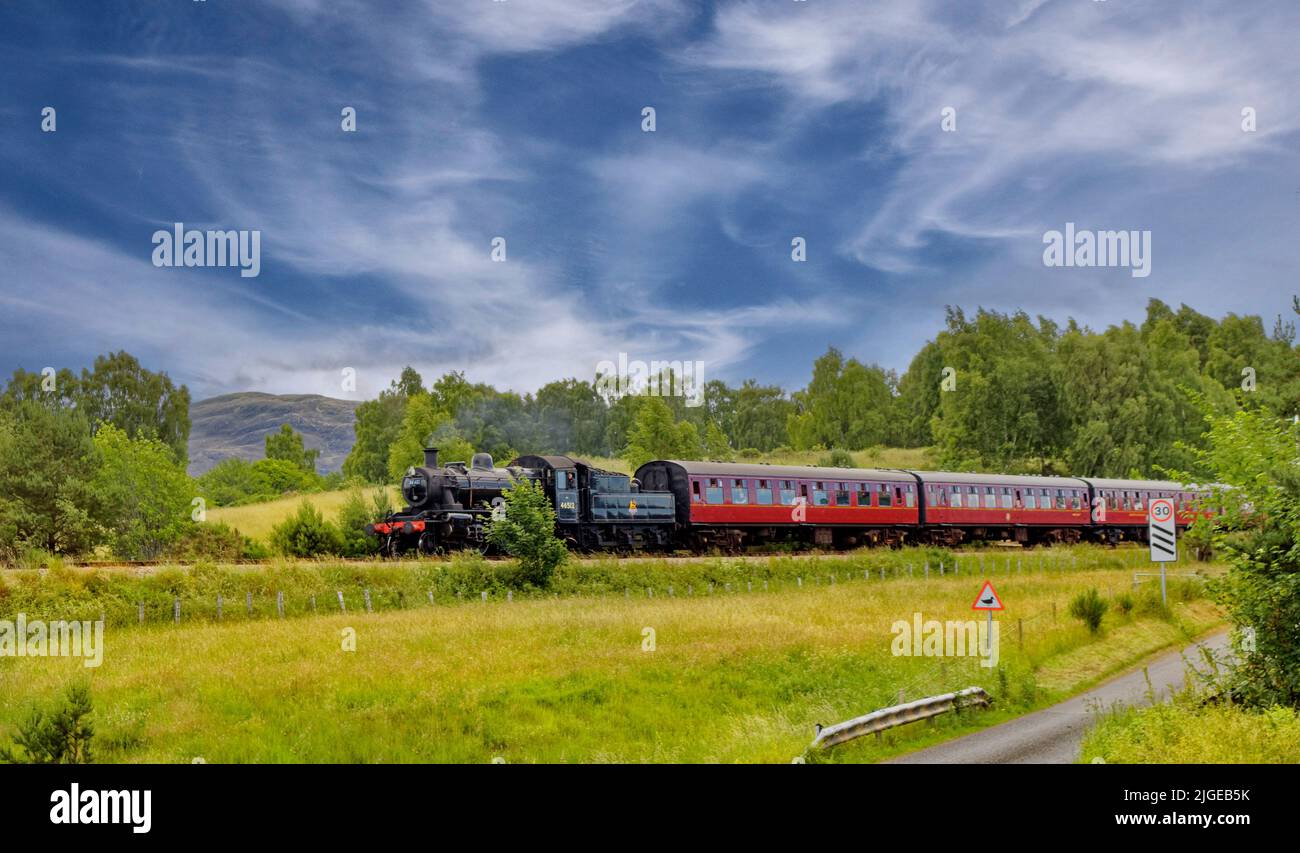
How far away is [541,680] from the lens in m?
22.1

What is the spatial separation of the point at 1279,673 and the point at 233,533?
3847 centimetres

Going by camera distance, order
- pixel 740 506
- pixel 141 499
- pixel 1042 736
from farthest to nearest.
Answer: pixel 141 499 → pixel 740 506 → pixel 1042 736

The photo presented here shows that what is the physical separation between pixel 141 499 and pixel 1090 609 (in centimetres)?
4236

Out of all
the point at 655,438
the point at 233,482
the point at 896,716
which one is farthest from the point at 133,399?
the point at 896,716

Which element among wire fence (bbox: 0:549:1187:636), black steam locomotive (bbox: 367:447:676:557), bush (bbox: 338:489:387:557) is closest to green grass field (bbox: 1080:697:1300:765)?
wire fence (bbox: 0:549:1187:636)

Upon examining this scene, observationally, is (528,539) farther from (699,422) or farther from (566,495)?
(699,422)

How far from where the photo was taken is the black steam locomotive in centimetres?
3747

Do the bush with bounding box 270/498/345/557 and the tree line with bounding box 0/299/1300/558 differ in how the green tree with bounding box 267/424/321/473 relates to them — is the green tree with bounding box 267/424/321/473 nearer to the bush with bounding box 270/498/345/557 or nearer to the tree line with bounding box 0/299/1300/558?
the tree line with bounding box 0/299/1300/558

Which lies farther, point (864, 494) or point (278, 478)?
point (278, 478)

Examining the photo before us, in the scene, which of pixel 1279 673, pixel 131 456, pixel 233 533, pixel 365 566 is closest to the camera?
pixel 1279 673

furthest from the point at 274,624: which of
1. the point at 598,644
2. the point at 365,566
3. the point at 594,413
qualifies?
the point at 594,413

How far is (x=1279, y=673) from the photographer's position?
17.2 metres
